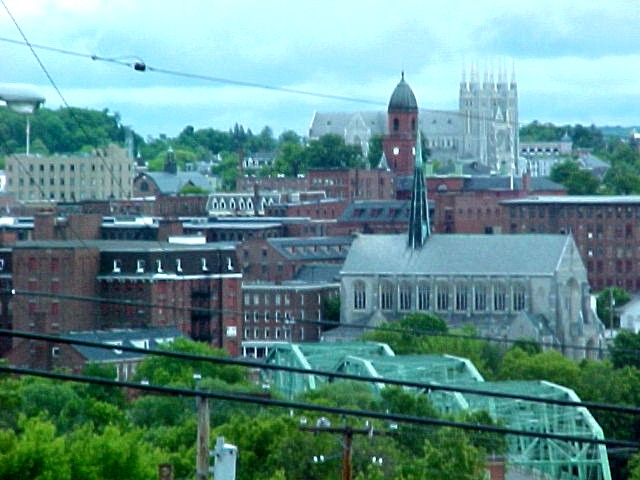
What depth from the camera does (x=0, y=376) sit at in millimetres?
78188

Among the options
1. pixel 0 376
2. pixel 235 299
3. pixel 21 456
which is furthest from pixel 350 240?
pixel 21 456

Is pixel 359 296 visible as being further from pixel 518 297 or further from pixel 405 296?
pixel 518 297

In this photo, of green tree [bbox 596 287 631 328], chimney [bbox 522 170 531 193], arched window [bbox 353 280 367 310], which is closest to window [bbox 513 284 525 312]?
arched window [bbox 353 280 367 310]

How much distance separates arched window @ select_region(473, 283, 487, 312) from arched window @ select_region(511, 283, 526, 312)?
1.46 meters

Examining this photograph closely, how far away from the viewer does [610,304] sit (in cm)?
13662

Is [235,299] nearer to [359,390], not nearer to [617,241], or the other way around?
[359,390]

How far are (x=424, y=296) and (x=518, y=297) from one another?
498 centimetres

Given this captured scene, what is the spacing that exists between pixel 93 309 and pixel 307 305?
2763 cm

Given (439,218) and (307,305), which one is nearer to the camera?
(307,305)

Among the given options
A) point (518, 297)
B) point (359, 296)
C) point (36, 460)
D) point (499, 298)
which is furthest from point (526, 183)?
point (36, 460)

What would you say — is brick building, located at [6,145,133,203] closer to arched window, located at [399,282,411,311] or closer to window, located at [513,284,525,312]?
arched window, located at [399,282,411,311]

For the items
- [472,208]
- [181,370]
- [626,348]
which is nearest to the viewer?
[181,370]

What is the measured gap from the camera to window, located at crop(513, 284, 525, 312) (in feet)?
413

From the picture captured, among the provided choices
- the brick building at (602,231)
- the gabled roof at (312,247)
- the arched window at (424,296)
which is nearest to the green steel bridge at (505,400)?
the arched window at (424,296)
